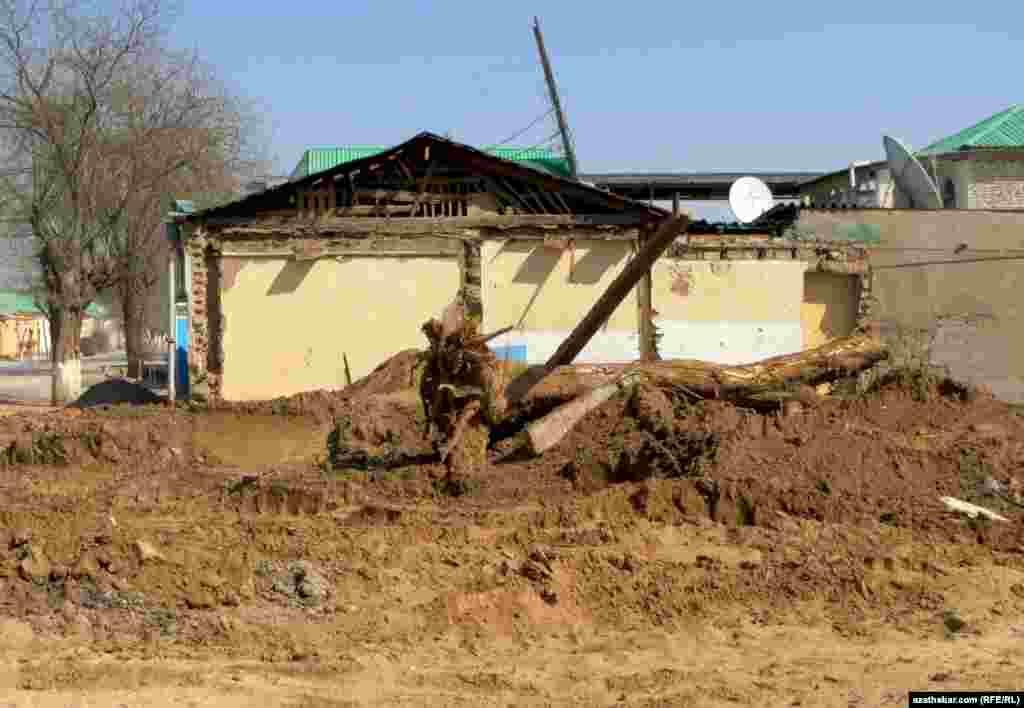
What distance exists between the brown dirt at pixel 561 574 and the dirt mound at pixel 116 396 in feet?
23.4

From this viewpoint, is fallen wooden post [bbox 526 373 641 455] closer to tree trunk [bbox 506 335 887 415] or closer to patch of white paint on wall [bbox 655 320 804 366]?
tree trunk [bbox 506 335 887 415]

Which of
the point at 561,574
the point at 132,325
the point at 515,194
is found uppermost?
the point at 515,194

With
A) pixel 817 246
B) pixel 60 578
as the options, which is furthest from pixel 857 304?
pixel 60 578

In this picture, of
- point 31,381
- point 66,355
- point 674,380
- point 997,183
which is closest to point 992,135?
point 997,183

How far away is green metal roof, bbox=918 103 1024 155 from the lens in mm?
26734

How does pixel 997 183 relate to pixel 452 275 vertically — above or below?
above

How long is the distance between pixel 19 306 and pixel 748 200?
180 feet

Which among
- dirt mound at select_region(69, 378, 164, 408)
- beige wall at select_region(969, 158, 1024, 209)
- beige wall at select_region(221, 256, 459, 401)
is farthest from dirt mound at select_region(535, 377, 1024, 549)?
beige wall at select_region(969, 158, 1024, 209)

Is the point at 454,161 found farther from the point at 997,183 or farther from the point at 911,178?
the point at 997,183

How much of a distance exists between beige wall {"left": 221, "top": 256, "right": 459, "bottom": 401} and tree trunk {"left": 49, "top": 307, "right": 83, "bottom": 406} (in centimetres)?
647

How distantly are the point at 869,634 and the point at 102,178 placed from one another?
21.1 metres

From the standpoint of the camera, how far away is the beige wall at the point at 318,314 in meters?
19.1

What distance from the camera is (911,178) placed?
22.3 m

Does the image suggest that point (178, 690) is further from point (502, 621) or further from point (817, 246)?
point (817, 246)
